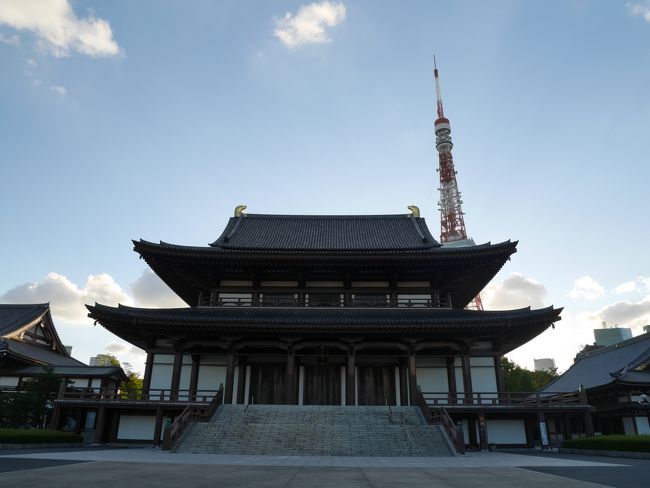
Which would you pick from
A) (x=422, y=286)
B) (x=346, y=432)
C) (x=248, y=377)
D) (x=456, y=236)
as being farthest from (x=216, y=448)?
(x=456, y=236)

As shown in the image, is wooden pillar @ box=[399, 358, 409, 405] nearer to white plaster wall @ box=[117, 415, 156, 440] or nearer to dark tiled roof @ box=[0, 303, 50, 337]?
white plaster wall @ box=[117, 415, 156, 440]

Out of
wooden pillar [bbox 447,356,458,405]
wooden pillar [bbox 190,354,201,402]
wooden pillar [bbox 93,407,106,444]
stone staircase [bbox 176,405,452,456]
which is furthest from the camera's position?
wooden pillar [bbox 190,354,201,402]

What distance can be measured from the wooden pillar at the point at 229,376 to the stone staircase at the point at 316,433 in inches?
77.3

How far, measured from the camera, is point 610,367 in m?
34.6

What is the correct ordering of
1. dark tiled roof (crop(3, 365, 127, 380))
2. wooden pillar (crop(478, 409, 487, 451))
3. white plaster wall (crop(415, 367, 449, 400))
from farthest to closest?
1. dark tiled roof (crop(3, 365, 127, 380))
2. white plaster wall (crop(415, 367, 449, 400))
3. wooden pillar (crop(478, 409, 487, 451))

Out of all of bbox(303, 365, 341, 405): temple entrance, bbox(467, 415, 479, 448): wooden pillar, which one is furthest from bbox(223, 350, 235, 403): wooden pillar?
bbox(467, 415, 479, 448): wooden pillar

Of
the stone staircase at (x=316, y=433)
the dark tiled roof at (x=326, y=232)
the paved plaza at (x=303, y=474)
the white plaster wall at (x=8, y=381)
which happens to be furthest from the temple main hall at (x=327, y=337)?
the paved plaza at (x=303, y=474)

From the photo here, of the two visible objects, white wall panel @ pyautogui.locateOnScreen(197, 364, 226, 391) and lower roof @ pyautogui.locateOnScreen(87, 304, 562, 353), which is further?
white wall panel @ pyautogui.locateOnScreen(197, 364, 226, 391)

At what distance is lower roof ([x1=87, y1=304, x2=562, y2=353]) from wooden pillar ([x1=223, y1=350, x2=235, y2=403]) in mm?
1363

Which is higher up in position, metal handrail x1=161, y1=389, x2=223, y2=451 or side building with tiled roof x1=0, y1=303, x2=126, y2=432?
side building with tiled roof x1=0, y1=303, x2=126, y2=432

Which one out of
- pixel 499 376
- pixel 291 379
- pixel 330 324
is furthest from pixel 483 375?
pixel 291 379

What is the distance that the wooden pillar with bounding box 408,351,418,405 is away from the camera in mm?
23516

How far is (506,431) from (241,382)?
1543cm

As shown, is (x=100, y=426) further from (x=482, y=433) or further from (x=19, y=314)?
(x=19, y=314)
